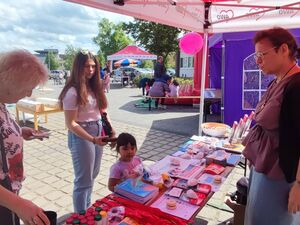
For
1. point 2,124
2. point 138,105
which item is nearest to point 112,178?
point 2,124

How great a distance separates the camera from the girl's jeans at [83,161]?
2367 mm

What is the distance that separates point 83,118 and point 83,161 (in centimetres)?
38

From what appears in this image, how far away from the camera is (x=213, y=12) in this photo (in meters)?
3.90

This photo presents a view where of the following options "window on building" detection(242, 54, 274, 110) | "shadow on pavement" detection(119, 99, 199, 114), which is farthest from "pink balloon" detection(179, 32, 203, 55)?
"shadow on pavement" detection(119, 99, 199, 114)

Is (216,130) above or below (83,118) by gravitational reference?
below

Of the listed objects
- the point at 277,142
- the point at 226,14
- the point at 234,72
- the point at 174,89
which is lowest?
the point at 277,142

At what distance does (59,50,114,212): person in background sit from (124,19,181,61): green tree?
61.9 feet

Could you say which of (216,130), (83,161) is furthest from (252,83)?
(83,161)

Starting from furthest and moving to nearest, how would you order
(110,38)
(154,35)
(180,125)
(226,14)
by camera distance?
(110,38) → (154,35) → (180,125) → (226,14)

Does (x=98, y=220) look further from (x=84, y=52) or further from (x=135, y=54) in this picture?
(x=135, y=54)

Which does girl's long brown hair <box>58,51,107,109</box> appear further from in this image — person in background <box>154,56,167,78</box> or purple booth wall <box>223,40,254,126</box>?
person in background <box>154,56,167,78</box>

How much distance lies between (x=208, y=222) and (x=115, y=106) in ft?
26.9

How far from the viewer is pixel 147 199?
178 cm

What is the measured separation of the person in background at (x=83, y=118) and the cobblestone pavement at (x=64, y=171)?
0.86m
